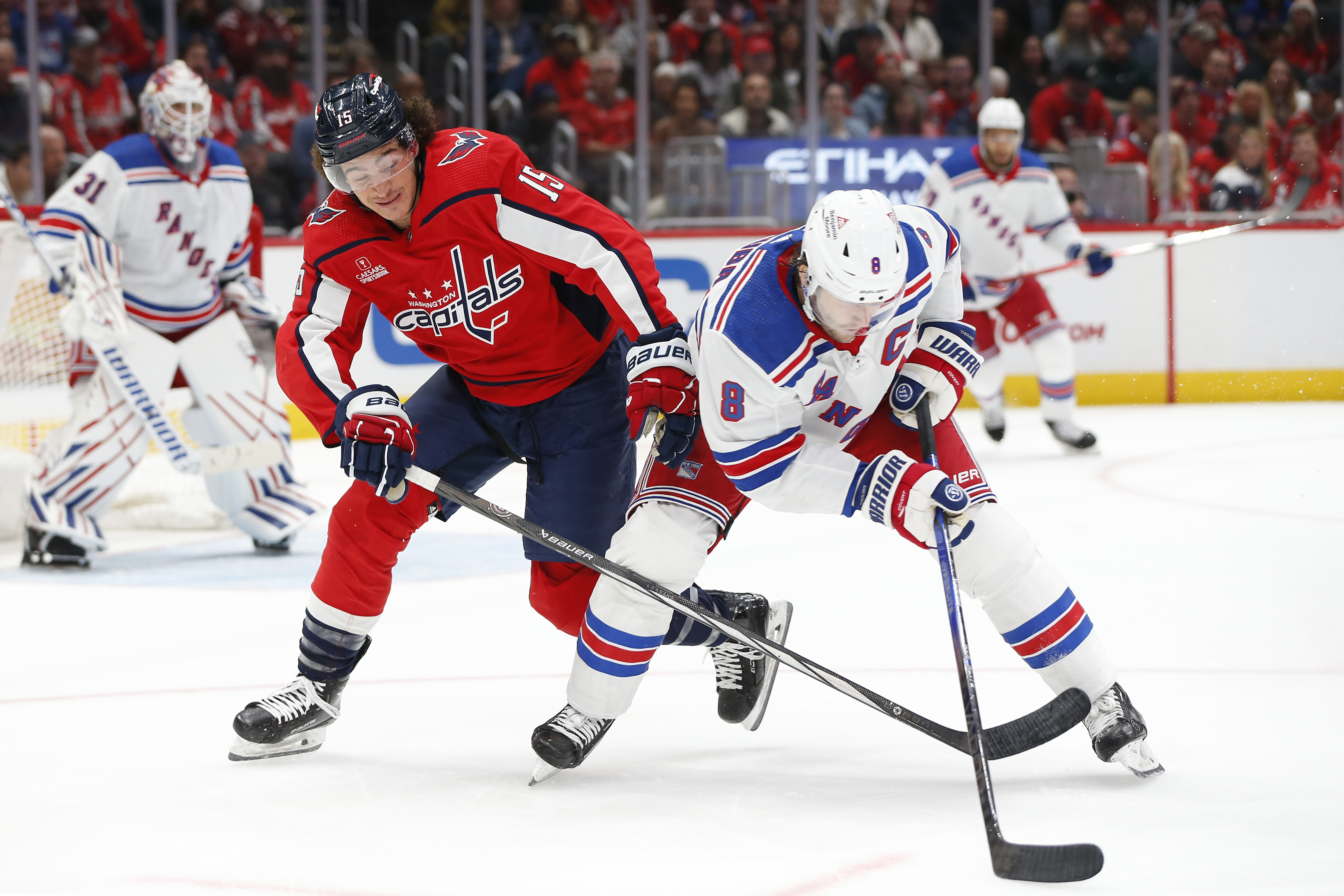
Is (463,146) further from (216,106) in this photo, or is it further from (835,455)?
(216,106)

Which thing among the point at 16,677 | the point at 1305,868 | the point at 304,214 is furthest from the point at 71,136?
the point at 1305,868

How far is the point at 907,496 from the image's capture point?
2.08m

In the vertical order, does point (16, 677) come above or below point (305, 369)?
below

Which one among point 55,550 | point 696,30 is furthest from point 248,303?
point 696,30

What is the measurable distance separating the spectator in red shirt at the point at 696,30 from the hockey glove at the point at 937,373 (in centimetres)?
541

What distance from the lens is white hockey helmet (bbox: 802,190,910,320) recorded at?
200 cm

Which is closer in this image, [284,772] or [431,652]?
[284,772]

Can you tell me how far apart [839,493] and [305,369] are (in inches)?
34.4

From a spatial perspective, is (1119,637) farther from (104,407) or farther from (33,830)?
(104,407)

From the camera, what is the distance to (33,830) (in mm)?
2082

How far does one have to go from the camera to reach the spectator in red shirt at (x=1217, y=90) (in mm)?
7719

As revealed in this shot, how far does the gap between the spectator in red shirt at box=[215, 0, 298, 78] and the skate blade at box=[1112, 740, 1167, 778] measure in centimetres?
583

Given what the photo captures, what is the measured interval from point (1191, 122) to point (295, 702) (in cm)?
653

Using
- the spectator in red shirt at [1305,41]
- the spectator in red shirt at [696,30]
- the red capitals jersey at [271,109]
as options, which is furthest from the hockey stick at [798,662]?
the spectator in red shirt at [1305,41]
